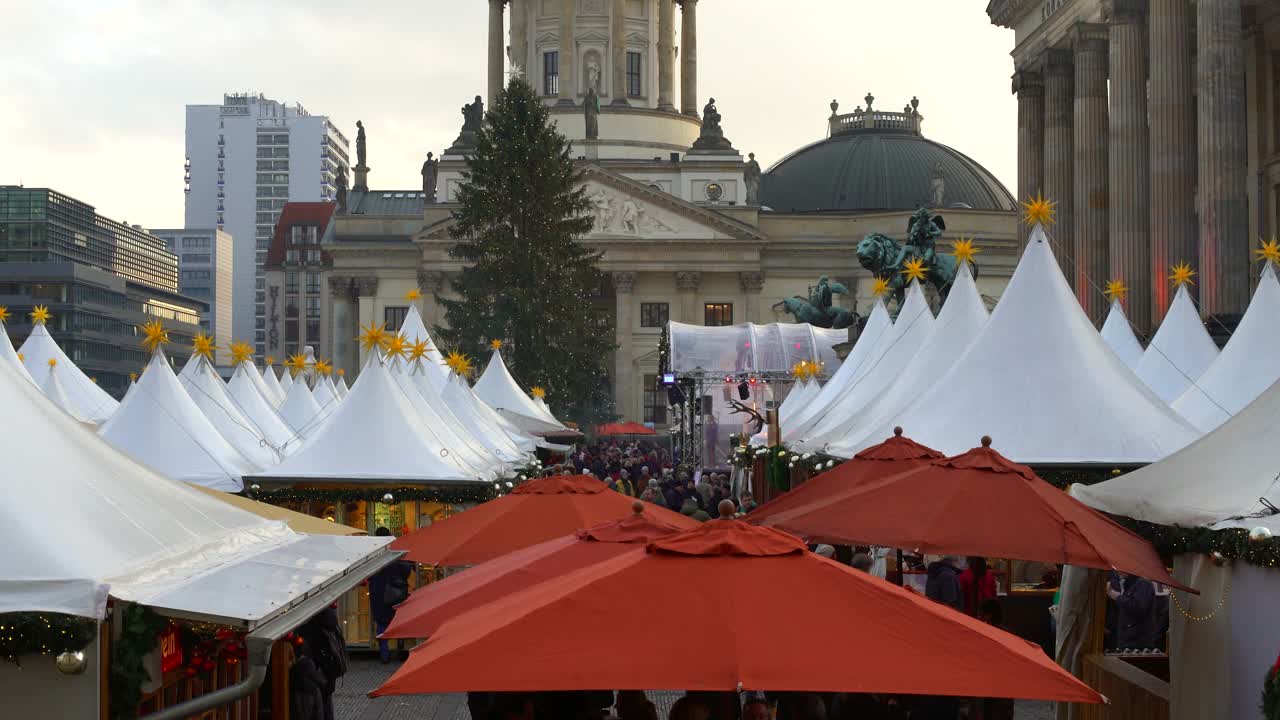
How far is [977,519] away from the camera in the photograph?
11156mm

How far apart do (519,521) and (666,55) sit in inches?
3435

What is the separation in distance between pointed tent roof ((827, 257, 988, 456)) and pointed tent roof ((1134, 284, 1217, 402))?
14.8 ft

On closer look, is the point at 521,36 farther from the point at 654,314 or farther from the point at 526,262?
the point at 526,262

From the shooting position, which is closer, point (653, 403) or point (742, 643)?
point (742, 643)

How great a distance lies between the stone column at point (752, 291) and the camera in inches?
3361

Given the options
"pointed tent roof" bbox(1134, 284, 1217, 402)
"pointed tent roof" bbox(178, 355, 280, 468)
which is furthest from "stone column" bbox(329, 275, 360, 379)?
"pointed tent roof" bbox(1134, 284, 1217, 402)

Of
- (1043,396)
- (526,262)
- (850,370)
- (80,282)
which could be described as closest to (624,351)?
(526,262)

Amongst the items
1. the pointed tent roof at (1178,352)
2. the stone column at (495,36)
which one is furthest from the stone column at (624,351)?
the pointed tent roof at (1178,352)

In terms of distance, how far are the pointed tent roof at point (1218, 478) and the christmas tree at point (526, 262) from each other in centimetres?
4717

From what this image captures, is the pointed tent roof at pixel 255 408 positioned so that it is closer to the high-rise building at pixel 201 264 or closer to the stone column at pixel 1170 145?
the stone column at pixel 1170 145

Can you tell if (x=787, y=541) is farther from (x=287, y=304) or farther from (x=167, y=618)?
(x=287, y=304)

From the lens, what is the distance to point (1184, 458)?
10016 mm

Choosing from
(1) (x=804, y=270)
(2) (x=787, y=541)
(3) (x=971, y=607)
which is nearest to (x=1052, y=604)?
(3) (x=971, y=607)

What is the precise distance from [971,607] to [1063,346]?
168 inches
